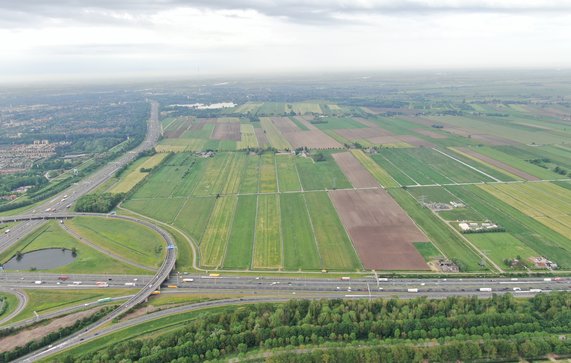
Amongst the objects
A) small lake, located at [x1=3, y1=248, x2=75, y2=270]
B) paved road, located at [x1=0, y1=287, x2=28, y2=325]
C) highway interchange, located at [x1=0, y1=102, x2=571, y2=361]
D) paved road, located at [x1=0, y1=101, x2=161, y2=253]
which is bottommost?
paved road, located at [x1=0, y1=287, x2=28, y2=325]

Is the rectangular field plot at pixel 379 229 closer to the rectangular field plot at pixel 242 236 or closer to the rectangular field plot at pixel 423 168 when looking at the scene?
the rectangular field plot at pixel 423 168

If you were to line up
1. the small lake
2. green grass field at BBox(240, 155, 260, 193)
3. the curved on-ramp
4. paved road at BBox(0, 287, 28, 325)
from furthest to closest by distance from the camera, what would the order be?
green grass field at BBox(240, 155, 260, 193) < the small lake < paved road at BBox(0, 287, 28, 325) < the curved on-ramp

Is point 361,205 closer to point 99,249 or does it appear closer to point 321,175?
point 321,175

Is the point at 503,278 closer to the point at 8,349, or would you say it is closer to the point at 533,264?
the point at 533,264

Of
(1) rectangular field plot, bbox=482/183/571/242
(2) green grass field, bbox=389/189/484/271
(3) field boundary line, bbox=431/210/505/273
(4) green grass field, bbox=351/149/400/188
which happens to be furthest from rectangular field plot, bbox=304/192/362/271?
(1) rectangular field plot, bbox=482/183/571/242

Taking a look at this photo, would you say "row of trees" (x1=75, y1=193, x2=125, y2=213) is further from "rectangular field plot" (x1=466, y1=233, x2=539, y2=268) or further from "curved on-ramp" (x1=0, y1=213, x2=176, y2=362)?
"rectangular field plot" (x1=466, y1=233, x2=539, y2=268)

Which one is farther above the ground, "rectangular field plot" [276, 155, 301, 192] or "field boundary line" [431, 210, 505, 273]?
"rectangular field plot" [276, 155, 301, 192]

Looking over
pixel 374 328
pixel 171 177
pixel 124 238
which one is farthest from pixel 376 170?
pixel 124 238
